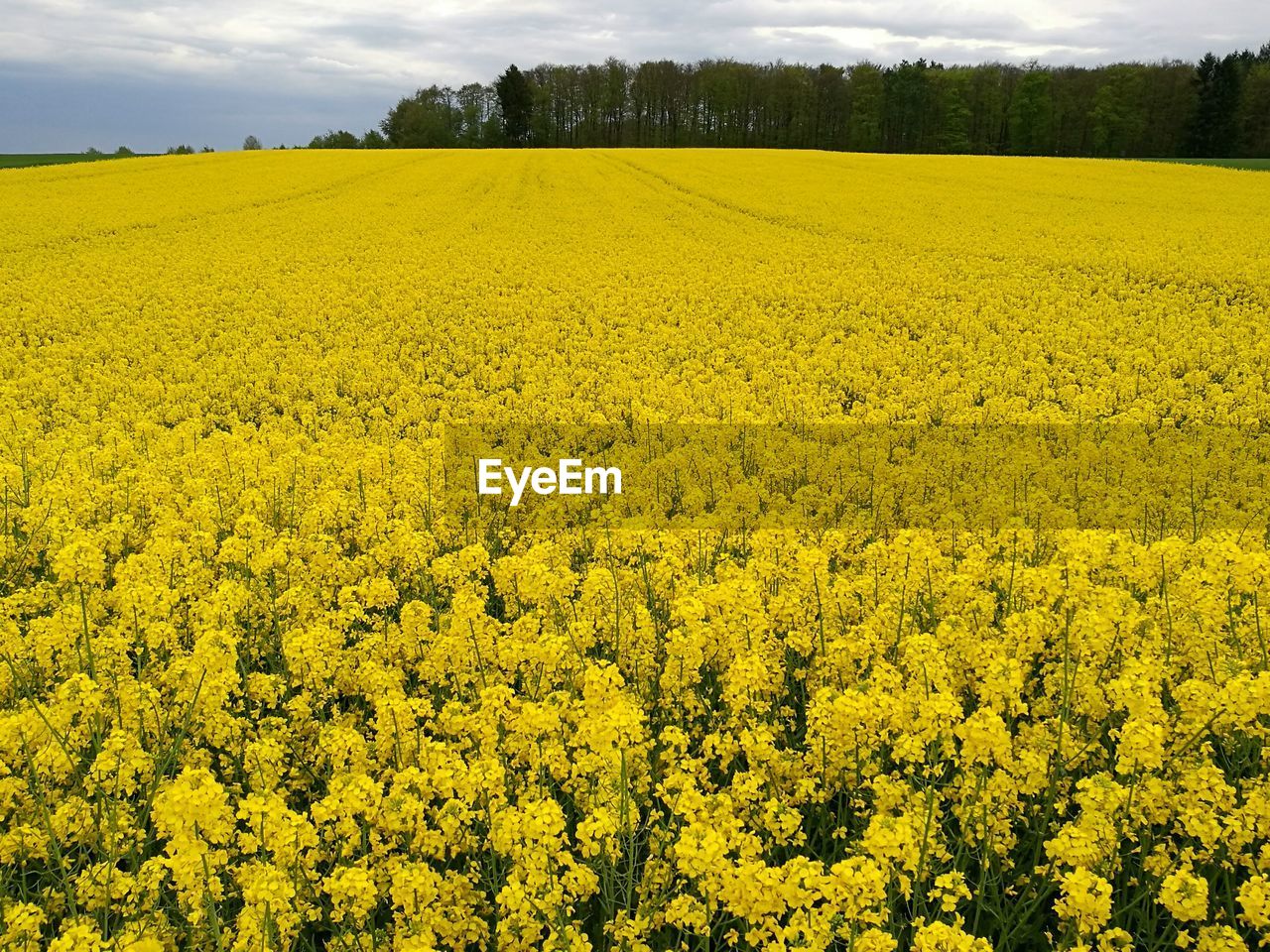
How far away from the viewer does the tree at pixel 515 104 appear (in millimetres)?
72062

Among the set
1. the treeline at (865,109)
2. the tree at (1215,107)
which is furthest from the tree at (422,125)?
the tree at (1215,107)

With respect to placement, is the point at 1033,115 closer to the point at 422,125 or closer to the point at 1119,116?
the point at 1119,116

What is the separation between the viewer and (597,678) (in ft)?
13.0

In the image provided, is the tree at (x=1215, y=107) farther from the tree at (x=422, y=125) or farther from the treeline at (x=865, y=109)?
the tree at (x=422, y=125)

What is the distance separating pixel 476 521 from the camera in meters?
7.44

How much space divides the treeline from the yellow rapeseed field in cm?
6666

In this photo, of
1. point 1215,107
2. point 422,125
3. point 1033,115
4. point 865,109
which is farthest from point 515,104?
point 1215,107

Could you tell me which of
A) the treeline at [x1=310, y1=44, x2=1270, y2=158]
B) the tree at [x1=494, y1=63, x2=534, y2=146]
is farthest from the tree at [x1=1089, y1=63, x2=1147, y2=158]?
the tree at [x1=494, y1=63, x2=534, y2=146]

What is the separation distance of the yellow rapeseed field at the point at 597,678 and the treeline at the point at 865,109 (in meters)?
66.7

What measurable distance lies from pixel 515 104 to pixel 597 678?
77.7 metres

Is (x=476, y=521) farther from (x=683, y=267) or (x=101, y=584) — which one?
(x=683, y=267)

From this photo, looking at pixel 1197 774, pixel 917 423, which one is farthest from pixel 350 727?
pixel 917 423

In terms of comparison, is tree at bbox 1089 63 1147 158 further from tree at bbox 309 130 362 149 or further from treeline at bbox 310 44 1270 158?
tree at bbox 309 130 362 149

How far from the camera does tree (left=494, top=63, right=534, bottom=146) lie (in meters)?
72.1
